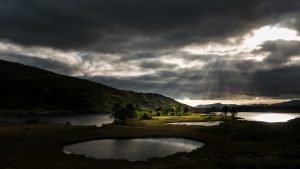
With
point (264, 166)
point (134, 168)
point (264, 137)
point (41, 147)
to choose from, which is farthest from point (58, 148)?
point (264, 137)

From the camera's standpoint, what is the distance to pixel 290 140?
8131 cm

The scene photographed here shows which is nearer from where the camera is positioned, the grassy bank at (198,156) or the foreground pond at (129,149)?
the grassy bank at (198,156)

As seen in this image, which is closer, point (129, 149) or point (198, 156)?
point (198, 156)

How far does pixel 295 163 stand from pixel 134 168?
27719 millimetres

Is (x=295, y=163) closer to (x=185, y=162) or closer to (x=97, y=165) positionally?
(x=185, y=162)

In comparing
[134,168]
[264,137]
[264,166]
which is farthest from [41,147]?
[264,137]

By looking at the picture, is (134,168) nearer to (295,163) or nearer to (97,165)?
(97,165)

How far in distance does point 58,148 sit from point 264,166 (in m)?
49.3

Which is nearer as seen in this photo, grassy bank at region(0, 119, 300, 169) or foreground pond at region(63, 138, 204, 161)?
grassy bank at region(0, 119, 300, 169)

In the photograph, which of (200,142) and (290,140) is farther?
(200,142)

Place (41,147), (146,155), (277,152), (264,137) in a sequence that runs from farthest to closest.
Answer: (264,137) → (41,147) → (146,155) → (277,152)

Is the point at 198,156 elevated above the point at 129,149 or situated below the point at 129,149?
above

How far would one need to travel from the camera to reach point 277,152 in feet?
213

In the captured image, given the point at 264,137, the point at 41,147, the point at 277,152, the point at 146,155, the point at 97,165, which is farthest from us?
the point at 264,137
